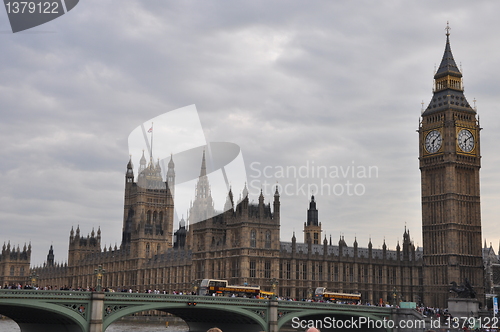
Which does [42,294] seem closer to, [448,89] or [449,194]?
[449,194]

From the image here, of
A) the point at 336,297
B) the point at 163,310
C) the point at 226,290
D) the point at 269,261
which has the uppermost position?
the point at 269,261

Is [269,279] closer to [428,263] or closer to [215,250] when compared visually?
[215,250]

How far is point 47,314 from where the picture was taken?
214 ft

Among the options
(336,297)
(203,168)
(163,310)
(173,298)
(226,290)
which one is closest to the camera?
(173,298)

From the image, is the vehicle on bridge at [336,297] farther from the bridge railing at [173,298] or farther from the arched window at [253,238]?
the bridge railing at [173,298]

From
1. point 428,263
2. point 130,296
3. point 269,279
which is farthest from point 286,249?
point 130,296

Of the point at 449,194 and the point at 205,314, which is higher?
the point at 449,194

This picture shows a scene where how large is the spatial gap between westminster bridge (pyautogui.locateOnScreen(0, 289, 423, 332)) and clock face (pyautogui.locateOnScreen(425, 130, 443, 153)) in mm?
43295

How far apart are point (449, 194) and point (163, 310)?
62.2 m

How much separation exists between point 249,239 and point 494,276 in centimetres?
4887

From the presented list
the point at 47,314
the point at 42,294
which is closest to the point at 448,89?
the point at 47,314

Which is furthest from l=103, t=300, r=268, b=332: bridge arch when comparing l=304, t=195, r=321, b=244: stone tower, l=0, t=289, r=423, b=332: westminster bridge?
l=304, t=195, r=321, b=244: stone tower

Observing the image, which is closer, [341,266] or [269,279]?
[269,279]

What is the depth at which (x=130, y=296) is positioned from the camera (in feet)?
Result: 218
